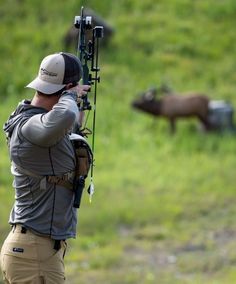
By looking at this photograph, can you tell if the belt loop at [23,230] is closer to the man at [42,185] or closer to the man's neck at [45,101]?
the man at [42,185]

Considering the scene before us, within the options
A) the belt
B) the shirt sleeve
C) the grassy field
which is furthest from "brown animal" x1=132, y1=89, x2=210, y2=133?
the shirt sleeve

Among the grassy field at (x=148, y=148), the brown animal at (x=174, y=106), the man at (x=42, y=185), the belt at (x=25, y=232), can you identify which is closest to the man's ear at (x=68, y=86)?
the man at (x=42, y=185)

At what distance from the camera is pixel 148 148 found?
16312mm

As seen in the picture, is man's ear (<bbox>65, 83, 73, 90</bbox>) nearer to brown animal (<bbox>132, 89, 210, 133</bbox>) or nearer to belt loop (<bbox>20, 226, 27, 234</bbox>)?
belt loop (<bbox>20, 226, 27, 234</bbox>)

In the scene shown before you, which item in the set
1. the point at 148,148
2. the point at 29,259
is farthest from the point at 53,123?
the point at 148,148

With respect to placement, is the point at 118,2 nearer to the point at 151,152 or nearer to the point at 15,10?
the point at 15,10

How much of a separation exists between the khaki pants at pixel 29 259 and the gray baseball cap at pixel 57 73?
70 cm

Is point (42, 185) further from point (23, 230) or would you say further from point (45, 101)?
point (45, 101)

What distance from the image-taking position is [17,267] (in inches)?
176

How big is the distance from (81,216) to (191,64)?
8.56 meters

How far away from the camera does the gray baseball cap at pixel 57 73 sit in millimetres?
4445

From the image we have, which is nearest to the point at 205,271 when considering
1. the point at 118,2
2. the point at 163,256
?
the point at 163,256

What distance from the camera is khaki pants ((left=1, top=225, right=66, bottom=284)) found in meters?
4.46

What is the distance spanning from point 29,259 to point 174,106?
1333 centimetres
